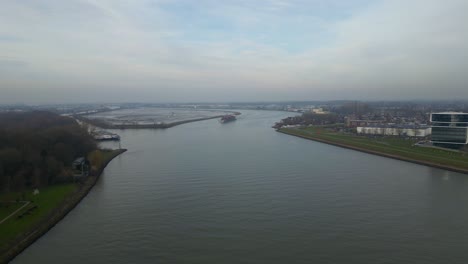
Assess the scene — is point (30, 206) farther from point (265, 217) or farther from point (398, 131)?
point (398, 131)

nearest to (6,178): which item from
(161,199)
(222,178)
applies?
(161,199)

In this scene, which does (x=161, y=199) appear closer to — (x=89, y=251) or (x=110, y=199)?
(x=110, y=199)

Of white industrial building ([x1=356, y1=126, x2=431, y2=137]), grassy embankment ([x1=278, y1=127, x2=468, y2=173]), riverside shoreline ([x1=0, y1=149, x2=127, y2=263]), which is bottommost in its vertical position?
riverside shoreline ([x1=0, y1=149, x2=127, y2=263])

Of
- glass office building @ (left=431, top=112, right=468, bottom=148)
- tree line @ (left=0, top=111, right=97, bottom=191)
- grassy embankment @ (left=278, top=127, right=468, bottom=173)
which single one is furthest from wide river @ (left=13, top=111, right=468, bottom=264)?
glass office building @ (left=431, top=112, right=468, bottom=148)

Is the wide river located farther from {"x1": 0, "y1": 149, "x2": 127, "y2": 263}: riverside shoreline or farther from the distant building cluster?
the distant building cluster

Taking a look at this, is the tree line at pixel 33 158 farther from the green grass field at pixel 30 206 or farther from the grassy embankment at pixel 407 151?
the grassy embankment at pixel 407 151

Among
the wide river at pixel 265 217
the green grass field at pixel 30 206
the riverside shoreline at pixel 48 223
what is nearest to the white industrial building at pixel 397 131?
the wide river at pixel 265 217

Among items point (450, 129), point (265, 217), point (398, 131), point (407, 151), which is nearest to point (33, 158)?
point (265, 217)
